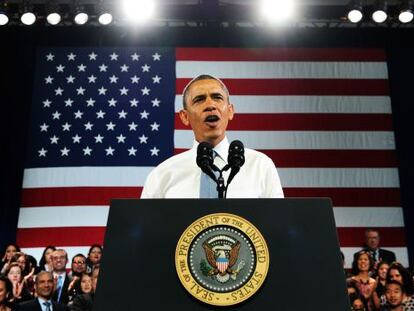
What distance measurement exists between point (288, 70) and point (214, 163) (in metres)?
5.87

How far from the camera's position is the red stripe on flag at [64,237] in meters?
6.59

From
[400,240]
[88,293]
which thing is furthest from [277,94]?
[88,293]

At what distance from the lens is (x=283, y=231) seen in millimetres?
1143

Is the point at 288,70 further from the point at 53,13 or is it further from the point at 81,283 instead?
the point at 81,283

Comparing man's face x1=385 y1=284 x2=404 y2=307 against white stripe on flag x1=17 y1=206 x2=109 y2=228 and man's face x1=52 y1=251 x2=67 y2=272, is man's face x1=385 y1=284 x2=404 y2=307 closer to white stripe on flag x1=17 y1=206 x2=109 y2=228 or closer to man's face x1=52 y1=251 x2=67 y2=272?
man's face x1=52 y1=251 x2=67 y2=272

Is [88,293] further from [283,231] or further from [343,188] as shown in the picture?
[283,231]

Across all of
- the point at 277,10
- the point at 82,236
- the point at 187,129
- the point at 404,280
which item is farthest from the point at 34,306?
the point at 277,10

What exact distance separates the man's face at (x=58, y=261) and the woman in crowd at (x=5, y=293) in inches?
33.9

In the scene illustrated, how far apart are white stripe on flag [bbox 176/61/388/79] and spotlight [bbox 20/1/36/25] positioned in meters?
1.82

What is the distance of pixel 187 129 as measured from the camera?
7.02 metres

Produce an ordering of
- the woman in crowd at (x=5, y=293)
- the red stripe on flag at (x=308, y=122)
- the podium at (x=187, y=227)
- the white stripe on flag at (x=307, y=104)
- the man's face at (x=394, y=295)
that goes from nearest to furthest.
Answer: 1. the podium at (x=187, y=227)
2. the man's face at (x=394, y=295)
3. the woman in crowd at (x=5, y=293)
4. the red stripe on flag at (x=308, y=122)
5. the white stripe on flag at (x=307, y=104)

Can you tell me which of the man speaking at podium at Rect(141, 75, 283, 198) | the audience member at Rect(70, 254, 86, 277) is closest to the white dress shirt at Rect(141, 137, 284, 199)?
the man speaking at podium at Rect(141, 75, 283, 198)

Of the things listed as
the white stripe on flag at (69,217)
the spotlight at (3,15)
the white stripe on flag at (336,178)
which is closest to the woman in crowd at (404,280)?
the white stripe on flag at (336,178)

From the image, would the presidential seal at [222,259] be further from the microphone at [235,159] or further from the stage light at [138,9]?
the stage light at [138,9]
